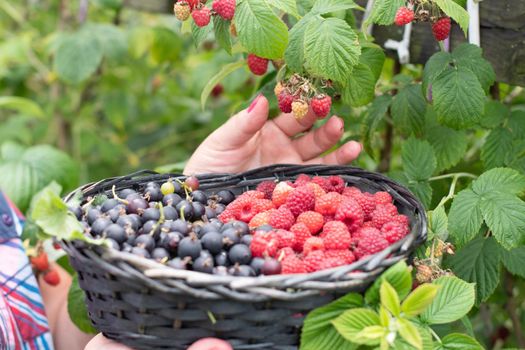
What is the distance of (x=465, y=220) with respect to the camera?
1.04 m

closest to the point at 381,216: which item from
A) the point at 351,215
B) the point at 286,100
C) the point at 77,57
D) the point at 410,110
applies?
the point at 351,215

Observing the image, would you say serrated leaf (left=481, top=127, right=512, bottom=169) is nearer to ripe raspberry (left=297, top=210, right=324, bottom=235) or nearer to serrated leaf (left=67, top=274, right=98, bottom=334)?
ripe raspberry (left=297, top=210, right=324, bottom=235)

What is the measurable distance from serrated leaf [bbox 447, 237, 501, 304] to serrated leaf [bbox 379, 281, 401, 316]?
336 mm

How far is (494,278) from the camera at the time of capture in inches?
42.4

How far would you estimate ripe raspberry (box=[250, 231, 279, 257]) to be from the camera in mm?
863

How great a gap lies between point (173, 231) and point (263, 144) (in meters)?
0.46

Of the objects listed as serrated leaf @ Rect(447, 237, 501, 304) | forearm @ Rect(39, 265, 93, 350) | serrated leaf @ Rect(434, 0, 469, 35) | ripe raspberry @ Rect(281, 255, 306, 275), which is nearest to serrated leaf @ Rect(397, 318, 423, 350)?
ripe raspberry @ Rect(281, 255, 306, 275)

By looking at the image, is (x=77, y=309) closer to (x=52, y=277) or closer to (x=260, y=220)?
(x=52, y=277)

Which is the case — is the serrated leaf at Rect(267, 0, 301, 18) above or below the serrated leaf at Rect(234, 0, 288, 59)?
above

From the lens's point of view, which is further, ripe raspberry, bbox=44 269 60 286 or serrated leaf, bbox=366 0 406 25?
ripe raspberry, bbox=44 269 60 286

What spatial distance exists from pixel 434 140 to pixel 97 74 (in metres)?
1.63

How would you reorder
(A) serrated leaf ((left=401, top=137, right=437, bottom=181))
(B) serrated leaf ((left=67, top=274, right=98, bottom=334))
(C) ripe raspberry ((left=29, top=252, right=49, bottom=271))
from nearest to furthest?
(A) serrated leaf ((left=401, top=137, right=437, bottom=181))
(B) serrated leaf ((left=67, top=274, right=98, bottom=334))
(C) ripe raspberry ((left=29, top=252, right=49, bottom=271))

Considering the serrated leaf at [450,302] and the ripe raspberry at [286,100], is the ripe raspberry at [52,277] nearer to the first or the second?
the ripe raspberry at [286,100]

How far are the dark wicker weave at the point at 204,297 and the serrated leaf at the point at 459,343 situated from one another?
0.40 ft
